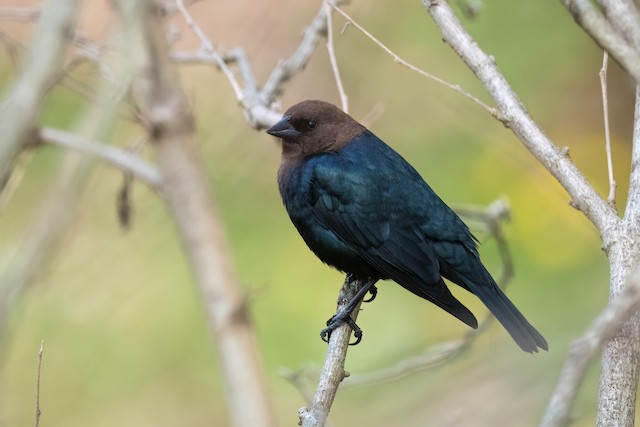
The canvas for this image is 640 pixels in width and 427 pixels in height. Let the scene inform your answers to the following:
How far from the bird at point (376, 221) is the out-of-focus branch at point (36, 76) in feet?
8.28

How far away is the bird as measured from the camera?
3.64m

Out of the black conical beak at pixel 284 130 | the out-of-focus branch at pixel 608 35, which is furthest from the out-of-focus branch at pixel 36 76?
the black conical beak at pixel 284 130

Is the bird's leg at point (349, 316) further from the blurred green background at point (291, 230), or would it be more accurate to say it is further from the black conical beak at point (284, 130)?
the blurred green background at point (291, 230)

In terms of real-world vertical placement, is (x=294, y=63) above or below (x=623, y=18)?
below

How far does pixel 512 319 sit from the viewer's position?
11.2 feet

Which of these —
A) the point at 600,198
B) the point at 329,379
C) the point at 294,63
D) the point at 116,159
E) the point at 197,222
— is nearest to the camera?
the point at 197,222

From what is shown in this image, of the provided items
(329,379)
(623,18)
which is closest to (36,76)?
(623,18)

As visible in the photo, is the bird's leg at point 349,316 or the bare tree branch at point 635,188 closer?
the bare tree branch at point 635,188

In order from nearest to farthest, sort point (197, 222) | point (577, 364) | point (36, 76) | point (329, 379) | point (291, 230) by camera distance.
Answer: point (197, 222) < point (36, 76) < point (577, 364) < point (329, 379) < point (291, 230)

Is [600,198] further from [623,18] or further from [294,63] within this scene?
[294,63]

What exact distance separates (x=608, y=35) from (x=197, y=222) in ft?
4.16

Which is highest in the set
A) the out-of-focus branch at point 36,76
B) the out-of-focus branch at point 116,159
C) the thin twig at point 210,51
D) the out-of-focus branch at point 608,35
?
the out-of-focus branch at point 608,35

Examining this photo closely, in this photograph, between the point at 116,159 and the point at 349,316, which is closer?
the point at 116,159

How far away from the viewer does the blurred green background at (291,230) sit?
508cm
